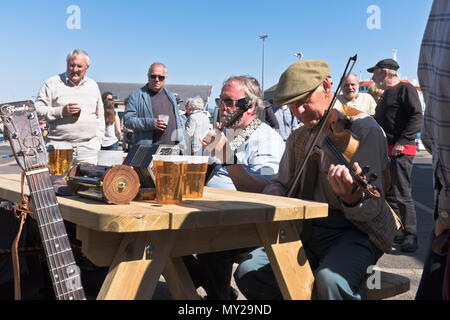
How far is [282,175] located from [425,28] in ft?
A: 3.79

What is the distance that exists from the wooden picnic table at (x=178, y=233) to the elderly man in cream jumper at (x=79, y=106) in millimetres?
2247

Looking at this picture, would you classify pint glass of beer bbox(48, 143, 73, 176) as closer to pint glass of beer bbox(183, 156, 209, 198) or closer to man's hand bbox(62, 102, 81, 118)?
pint glass of beer bbox(183, 156, 209, 198)

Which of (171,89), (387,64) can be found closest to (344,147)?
(387,64)

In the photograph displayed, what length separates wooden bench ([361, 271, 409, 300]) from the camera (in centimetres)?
188

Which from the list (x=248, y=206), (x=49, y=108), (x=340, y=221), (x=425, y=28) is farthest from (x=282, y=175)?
(x=49, y=108)

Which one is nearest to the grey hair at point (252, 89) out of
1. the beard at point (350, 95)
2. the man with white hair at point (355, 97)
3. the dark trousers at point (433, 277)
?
the dark trousers at point (433, 277)

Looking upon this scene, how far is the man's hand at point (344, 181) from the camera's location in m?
1.76

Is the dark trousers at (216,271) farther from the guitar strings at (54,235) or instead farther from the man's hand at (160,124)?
the man's hand at (160,124)

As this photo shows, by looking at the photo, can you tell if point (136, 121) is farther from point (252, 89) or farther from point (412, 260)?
point (412, 260)

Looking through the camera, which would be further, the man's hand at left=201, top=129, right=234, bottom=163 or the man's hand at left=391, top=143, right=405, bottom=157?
the man's hand at left=391, top=143, right=405, bottom=157

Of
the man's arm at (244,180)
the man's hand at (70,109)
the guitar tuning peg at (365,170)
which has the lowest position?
the man's arm at (244,180)

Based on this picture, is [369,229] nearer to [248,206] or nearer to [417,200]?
[248,206]

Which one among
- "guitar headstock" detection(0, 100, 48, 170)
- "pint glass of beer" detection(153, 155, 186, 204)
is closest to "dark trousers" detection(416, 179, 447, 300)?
"pint glass of beer" detection(153, 155, 186, 204)

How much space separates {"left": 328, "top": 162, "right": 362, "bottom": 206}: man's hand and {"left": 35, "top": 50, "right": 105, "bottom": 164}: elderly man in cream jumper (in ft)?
8.92
